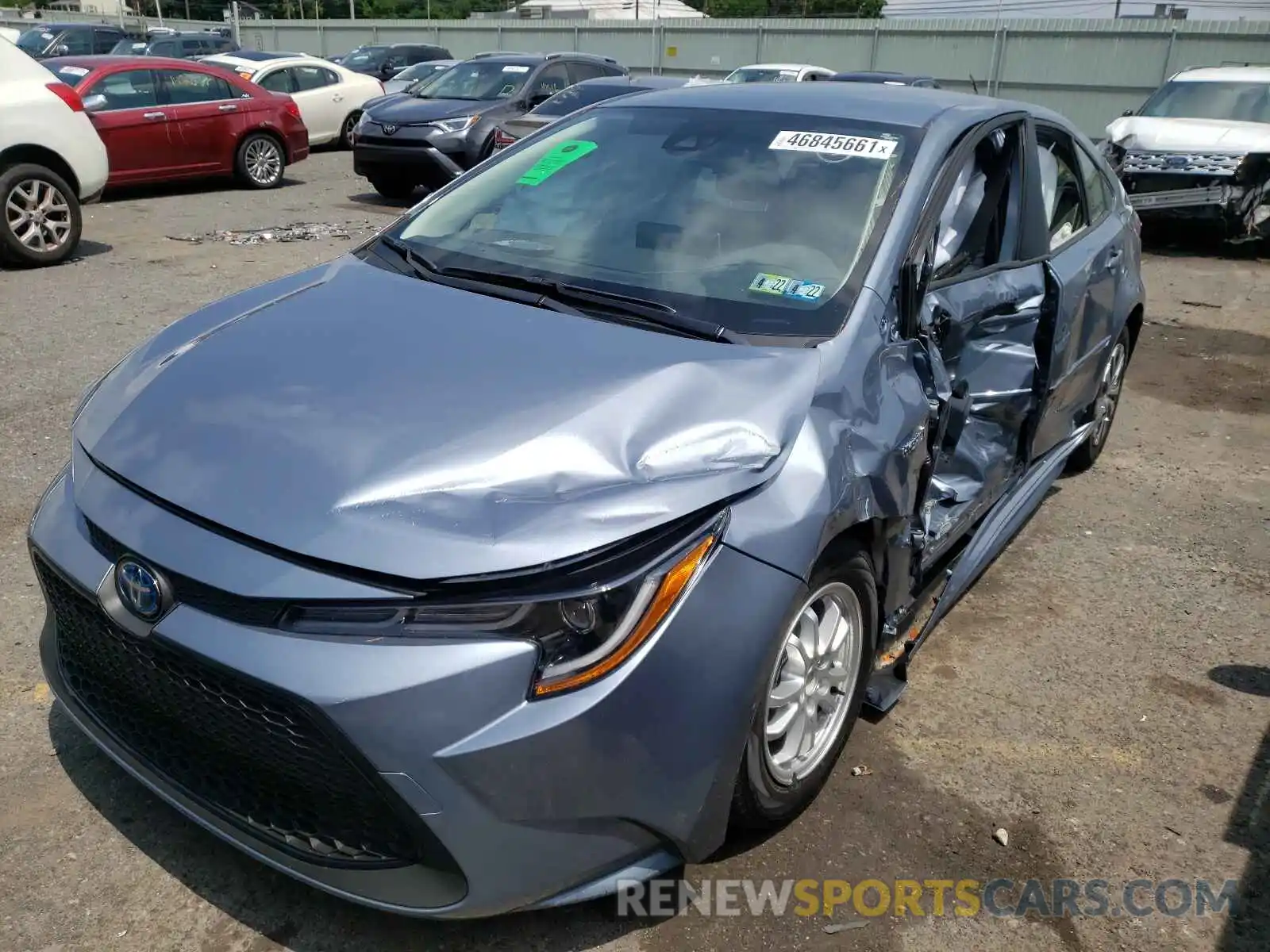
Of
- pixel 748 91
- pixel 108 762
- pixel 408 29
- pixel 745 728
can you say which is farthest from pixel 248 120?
pixel 408 29

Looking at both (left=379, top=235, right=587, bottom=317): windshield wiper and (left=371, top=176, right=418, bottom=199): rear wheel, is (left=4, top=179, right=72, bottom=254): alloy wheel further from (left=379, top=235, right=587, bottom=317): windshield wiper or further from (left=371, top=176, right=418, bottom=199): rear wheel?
(left=379, top=235, right=587, bottom=317): windshield wiper

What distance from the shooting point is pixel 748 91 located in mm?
3664

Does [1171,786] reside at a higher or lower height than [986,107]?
lower

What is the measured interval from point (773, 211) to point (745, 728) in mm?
1596

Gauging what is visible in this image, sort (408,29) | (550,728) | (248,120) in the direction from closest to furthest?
(550,728) < (248,120) < (408,29)

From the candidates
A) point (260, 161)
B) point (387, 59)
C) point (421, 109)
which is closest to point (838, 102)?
point (421, 109)

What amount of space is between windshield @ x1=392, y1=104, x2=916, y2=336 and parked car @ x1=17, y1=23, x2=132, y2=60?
808 inches

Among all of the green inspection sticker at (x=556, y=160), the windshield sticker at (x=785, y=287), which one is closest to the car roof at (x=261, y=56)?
the green inspection sticker at (x=556, y=160)

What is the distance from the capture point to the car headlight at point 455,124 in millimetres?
11625

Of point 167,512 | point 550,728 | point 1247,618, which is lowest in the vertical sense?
point 1247,618

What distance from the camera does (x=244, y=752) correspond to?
2.09m

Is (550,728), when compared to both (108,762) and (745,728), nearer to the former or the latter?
(745,728)

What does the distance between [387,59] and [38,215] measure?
14697mm

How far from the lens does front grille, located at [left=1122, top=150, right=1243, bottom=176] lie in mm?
10641
